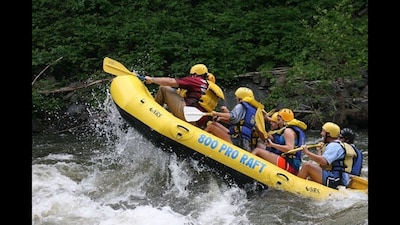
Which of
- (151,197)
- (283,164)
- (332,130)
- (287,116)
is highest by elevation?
(332,130)

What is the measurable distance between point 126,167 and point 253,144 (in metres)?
1.67

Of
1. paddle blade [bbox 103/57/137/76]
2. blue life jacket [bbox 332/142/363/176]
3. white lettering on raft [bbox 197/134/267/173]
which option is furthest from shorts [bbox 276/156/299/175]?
paddle blade [bbox 103/57/137/76]

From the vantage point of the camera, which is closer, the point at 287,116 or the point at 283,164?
the point at 283,164

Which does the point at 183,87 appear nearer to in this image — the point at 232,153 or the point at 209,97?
the point at 209,97

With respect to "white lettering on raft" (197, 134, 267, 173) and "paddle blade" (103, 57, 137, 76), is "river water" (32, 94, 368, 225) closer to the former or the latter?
"white lettering on raft" (197, 134, 267, 173)

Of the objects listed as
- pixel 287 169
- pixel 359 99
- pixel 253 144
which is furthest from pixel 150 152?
pixel 359 99

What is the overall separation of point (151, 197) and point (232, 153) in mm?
972

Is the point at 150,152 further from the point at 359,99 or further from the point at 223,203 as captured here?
the point at 359,99

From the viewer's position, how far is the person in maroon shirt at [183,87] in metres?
5.99

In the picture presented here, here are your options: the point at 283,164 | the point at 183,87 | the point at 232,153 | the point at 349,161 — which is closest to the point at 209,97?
the point at 183,87

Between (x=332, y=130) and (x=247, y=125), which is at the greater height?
(x=332, y=130)

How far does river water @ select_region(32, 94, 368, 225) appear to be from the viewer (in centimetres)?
503

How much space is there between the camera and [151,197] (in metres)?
5.81

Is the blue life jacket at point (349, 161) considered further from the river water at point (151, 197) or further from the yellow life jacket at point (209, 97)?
the yellow life jacket at point (209, 97)
